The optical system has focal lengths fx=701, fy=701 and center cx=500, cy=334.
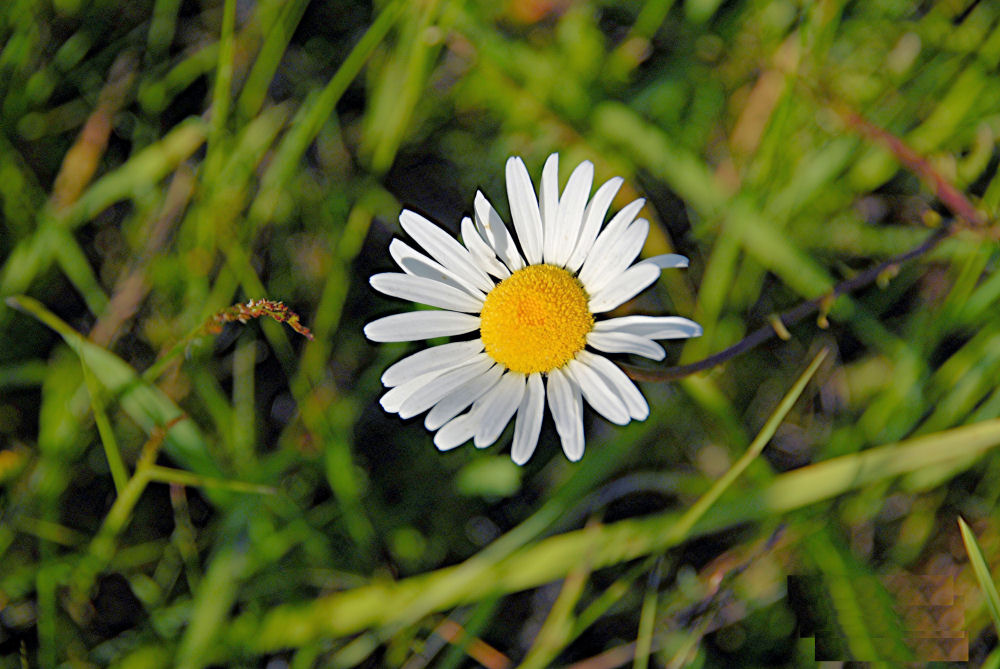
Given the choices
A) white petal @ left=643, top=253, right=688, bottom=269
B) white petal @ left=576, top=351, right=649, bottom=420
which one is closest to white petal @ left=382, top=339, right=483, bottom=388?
white petal @ left=576, top=351, right=649, bottom=420

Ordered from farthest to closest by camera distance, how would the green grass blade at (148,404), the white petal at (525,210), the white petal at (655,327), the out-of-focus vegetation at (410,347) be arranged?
1. the out-of-focus vegetation at (410,347)
2. the green grass blade at (148,404)
3. the white petal at (525,210)
4. the white petal at (655,327)

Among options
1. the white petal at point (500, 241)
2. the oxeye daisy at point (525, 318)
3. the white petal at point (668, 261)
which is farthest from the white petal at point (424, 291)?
the white petal at point (668, 261)

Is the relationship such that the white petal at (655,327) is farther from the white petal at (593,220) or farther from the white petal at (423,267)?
the white petal at (423,267)

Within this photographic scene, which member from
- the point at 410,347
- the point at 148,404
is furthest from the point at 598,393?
the point at 148,404

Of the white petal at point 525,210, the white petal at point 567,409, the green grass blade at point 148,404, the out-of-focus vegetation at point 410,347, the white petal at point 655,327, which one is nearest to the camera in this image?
the white petal at point 655,327

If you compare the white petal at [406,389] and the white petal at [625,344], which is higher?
the white petal at [406,389]

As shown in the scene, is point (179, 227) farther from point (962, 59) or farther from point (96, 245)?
point (962, 59)

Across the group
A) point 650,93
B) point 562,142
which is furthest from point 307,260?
point 650,93
